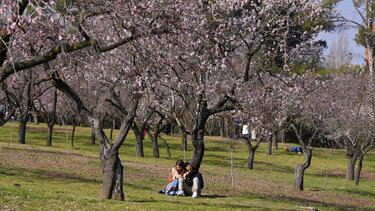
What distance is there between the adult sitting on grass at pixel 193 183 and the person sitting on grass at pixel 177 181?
266mm

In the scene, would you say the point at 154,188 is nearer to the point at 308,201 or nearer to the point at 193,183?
the point at 193,183

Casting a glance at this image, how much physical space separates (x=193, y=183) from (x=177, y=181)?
1.87ft

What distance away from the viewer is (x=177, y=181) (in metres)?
17.1

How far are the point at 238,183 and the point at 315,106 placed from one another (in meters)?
9.83

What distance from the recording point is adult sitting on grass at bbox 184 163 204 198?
671 inches

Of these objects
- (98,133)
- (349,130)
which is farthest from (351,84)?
(98,133)

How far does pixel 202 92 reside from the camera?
61.6ft

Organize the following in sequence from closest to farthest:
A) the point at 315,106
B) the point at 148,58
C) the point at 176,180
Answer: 1. the point at 148,58
2. the point at 176,180
3. the point at 315,106

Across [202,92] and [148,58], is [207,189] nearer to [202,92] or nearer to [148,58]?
[202,92]

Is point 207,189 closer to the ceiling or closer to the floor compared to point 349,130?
closer to the floor

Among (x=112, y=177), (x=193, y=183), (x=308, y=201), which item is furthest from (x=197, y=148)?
(x=308, y=201)

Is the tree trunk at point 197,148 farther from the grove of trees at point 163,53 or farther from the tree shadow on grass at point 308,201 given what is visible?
the tree shadow on grass at point 308,201

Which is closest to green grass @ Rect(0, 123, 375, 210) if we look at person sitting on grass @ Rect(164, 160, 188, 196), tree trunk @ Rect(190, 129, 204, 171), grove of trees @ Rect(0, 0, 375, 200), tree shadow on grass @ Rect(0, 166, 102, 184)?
tree shadow on grass @ Rect(0, 166, 102, 184)

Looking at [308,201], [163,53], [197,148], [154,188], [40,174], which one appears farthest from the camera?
[308,201]
